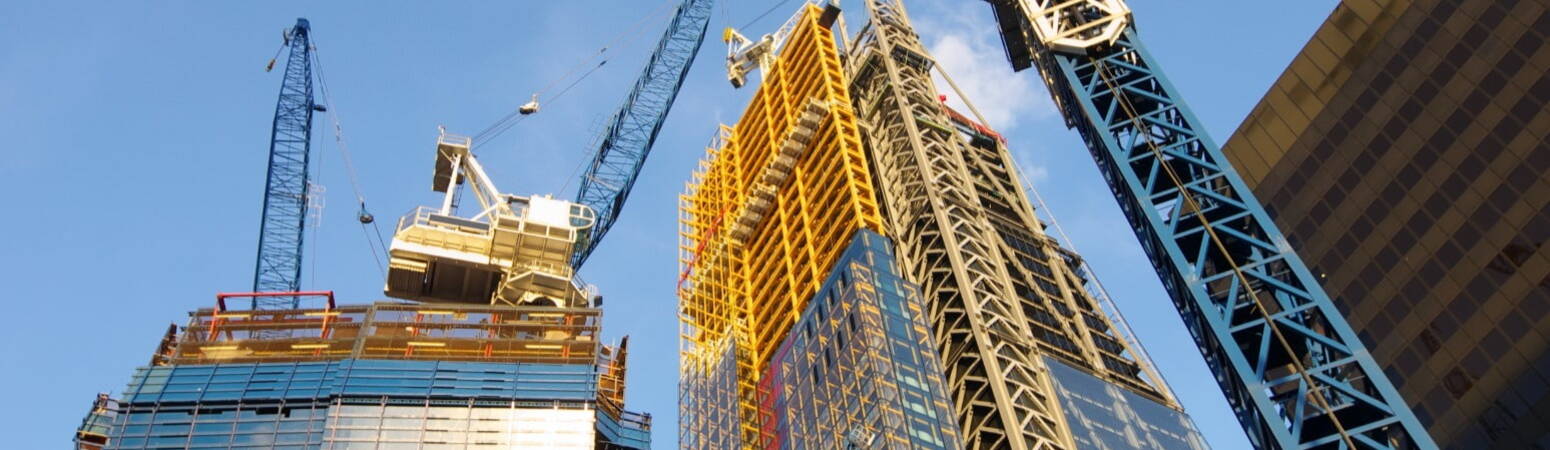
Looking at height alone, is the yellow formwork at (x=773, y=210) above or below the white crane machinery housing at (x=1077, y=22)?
above

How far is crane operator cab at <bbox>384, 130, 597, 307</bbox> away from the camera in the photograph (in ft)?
323

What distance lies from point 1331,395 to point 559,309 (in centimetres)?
6333

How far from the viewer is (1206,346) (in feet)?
110

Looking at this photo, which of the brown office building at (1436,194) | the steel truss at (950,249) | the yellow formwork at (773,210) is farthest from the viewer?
the yellow formwork at (773,210)

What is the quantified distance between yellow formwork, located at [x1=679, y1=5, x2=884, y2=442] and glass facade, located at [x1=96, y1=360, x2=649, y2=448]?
1023cm

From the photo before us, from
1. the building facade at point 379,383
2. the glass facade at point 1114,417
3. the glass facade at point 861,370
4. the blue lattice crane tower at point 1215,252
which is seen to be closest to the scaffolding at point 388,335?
the building facade at point 379,383

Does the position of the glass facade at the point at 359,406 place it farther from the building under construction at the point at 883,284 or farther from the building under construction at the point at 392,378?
the building under construction at the point at 883,284

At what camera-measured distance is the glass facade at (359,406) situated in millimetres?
75875

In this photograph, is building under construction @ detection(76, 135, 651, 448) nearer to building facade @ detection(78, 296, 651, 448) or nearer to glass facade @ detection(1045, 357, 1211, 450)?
building facade @ detection(78, 296, 651, 448)

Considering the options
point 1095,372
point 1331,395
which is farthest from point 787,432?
point 1331,395

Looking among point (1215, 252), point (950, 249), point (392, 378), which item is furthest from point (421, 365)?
point (1215, 252)

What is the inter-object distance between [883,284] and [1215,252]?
39291 mm

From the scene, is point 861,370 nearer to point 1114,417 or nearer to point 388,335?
point 1114,417

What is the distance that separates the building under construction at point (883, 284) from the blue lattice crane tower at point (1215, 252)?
26.3 metres
